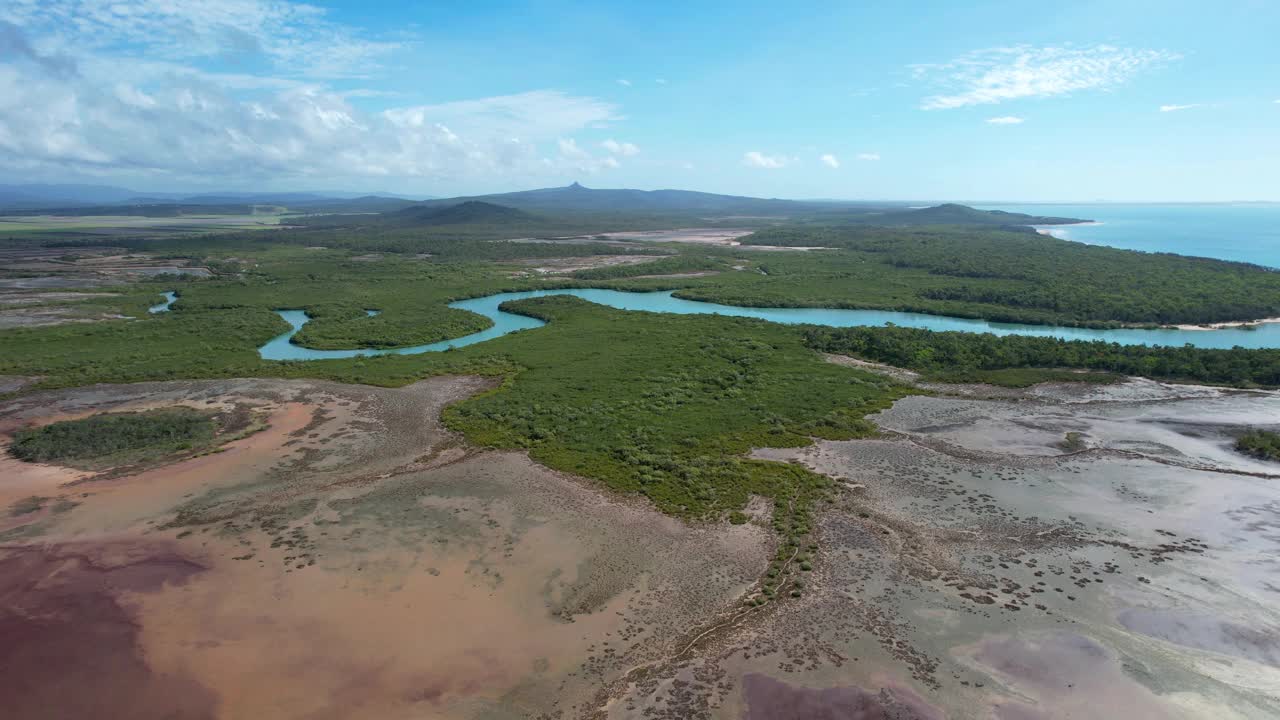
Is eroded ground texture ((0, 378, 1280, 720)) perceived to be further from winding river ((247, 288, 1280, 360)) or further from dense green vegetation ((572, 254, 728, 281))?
dense green vegetation ((572, 254, 728, 281))

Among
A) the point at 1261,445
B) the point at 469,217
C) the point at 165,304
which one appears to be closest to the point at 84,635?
the point at 1261,445

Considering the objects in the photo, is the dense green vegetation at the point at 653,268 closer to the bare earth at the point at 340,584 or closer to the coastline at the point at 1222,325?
the coastline at the point at 1222,325

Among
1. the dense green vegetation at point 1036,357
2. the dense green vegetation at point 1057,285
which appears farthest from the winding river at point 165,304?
the dense green vegetation at point 1036,357

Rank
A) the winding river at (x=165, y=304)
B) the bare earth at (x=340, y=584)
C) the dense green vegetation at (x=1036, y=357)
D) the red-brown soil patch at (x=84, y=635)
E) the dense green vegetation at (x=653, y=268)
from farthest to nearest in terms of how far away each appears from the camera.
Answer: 1. the dense green vegetation at (x=653, y=268)
2. the winding river at (x=165, y=304)
3. the dense green vegetation at (x=1036, y=357)
4. the bare earth at (x=340, y=584)
5. the red-brown soil patch at (x=84, y=635)

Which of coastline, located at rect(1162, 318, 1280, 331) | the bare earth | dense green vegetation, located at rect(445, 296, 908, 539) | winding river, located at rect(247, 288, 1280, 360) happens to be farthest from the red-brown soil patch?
coastline, located at rect(1162, 318, 1280, 331)

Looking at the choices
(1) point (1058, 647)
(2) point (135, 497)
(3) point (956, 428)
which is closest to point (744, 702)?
(1) point (1058, 647)

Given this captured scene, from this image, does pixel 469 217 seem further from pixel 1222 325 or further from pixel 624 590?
pixel 624 590
